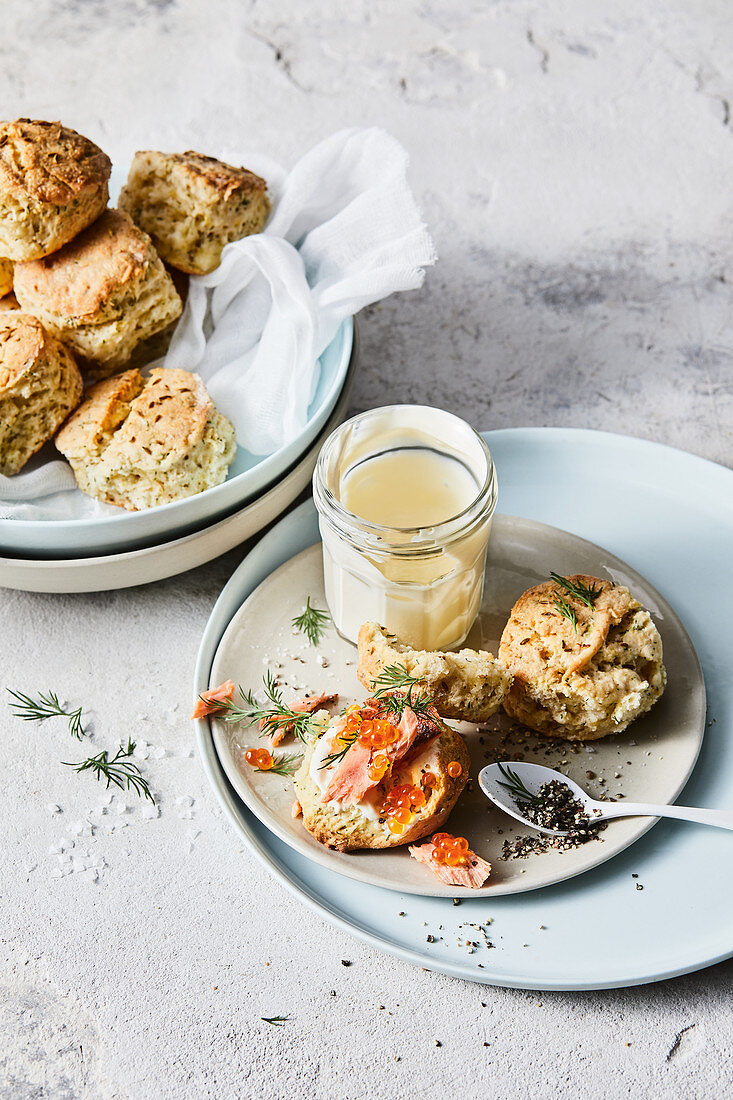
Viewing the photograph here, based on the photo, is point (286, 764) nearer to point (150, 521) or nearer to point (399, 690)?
point (399, 690)

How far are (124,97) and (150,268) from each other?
6.22 ft

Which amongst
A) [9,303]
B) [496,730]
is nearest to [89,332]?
[9,303]

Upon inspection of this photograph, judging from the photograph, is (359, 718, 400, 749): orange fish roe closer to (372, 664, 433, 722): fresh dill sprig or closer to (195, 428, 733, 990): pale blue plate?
(372, 664, 433, 722): fresh dill sprig

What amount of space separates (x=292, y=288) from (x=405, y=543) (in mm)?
868

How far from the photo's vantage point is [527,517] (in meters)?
2.56

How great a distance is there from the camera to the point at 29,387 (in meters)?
2.33

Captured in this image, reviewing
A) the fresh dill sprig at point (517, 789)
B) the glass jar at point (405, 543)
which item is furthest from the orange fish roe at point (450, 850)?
the glass jar at point (405, 543)

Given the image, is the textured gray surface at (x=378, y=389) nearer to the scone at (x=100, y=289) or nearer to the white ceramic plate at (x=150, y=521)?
the white ceramic plate at (x=150, y=521)

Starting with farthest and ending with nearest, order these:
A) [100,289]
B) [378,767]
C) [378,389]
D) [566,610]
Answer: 1. [378,389]
2. [100,289]
3. [566,610]
4. [378,767]

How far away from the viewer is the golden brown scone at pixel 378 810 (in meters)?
1.87

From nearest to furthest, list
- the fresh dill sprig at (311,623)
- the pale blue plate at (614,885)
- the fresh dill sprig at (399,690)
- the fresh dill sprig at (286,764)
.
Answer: the pale blue plate at (614,885)
the fresh dill sprig at (399,690)
the fresh dill sprig at (286,764)
the fresh dill sprig at (311,623)

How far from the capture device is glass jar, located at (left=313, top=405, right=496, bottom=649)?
2.04 metres

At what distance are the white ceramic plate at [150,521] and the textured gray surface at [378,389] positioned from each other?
0.25m

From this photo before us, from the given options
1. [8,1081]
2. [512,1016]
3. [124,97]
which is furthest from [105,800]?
[124,97]
